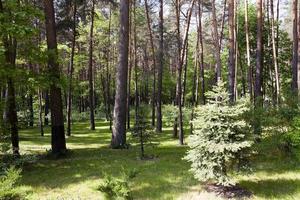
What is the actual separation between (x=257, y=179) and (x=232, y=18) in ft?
35.7

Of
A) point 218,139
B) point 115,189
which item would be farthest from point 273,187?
point 115,189

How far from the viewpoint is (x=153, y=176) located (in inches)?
422

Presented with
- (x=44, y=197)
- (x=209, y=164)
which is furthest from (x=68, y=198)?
(x=209, y=164)

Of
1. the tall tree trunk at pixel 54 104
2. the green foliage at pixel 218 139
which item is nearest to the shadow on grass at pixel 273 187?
the green foliage at pixel 218 139

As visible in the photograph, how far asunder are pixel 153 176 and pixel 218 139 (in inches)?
112

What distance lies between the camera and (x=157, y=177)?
34.8 feet

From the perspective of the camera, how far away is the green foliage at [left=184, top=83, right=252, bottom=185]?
855 centimetres

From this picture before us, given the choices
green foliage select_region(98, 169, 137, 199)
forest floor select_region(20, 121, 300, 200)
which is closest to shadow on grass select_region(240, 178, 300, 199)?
forest floor select_region(20, 121, 300, 200)

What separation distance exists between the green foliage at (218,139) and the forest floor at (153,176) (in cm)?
66

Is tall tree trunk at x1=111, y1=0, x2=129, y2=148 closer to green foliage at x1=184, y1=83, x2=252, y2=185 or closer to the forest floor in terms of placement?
the forest floor

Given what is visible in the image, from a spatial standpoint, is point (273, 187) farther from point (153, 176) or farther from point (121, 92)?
point (121, 92)

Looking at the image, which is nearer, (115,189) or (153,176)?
(115,189)

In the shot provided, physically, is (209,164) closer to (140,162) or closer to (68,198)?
(68,198)

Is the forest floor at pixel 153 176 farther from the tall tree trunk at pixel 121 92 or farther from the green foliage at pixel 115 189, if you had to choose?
the tall tree trunk at pixel 121 92
